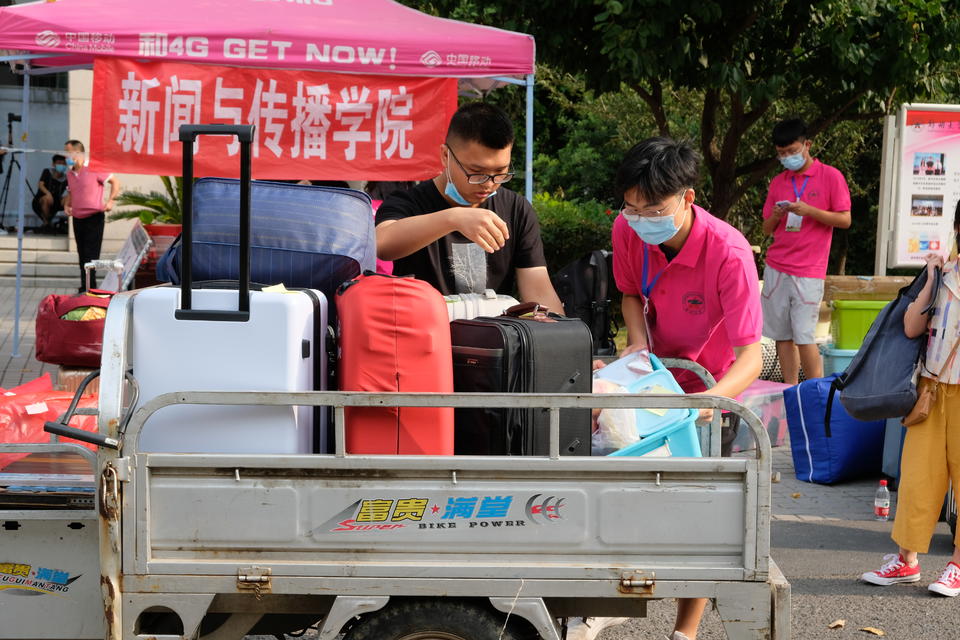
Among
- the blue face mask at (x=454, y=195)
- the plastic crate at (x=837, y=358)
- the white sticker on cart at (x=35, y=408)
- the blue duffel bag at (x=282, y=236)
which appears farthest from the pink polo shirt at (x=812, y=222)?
the white sticker on cart at (x=35, y=408)

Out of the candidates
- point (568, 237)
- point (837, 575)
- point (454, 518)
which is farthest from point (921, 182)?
point (454, 518)

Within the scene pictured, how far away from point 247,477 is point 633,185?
169 centimetres

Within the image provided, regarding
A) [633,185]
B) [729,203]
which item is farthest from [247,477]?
[729,203]

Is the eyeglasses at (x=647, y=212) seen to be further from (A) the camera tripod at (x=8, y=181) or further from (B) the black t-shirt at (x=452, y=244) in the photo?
(A) the camera tripod at (x=8, y=181)

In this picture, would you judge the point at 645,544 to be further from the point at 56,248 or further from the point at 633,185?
the point at 56,248

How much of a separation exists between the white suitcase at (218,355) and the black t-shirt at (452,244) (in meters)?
1.17

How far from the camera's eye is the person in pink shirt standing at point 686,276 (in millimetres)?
3688

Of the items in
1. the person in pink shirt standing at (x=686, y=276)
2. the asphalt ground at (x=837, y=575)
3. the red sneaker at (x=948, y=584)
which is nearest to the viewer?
the person in pink shirt standing at (x=686, y=276)

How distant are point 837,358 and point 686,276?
5.36 m

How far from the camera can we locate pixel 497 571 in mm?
2834

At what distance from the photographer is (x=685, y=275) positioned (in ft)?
12.8

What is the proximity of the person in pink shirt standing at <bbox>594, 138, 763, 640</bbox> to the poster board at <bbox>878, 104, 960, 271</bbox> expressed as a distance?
6450 millimetres

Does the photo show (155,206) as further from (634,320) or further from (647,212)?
(647,212)

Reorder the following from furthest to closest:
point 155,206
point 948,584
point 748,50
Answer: point 155,206, point 748,50, point 948,584
